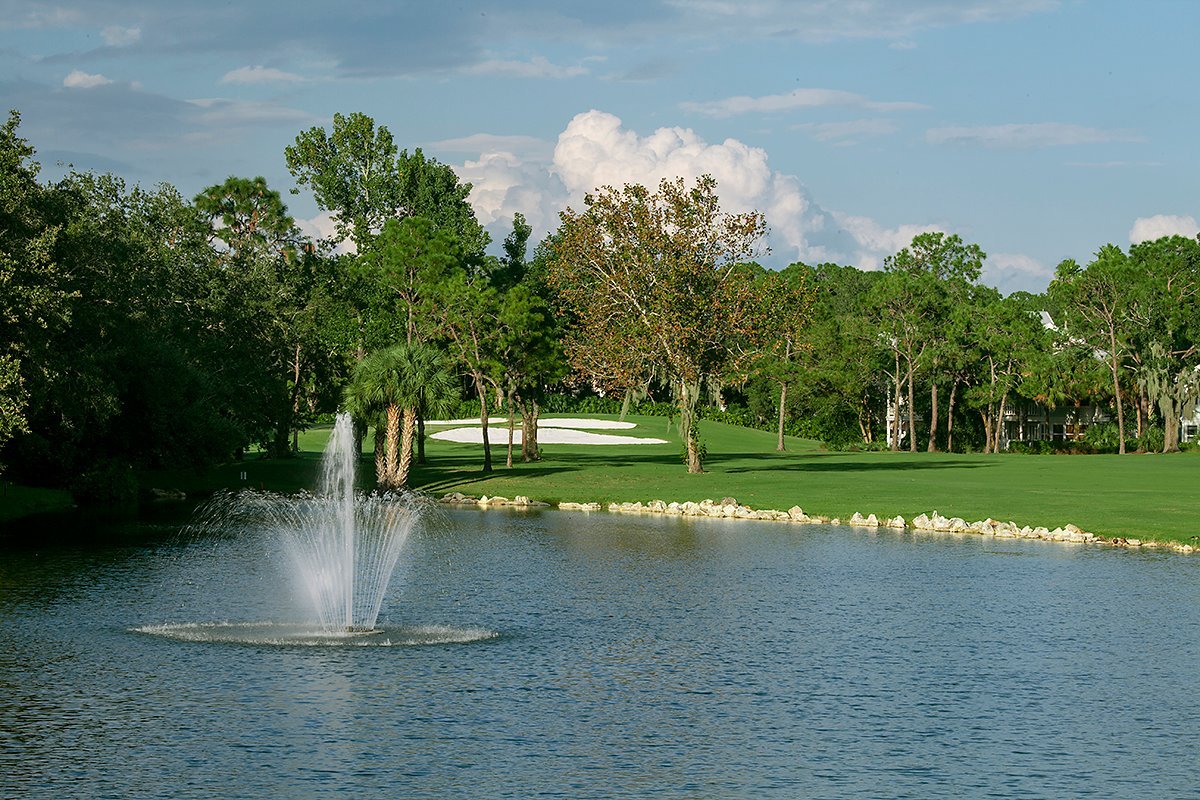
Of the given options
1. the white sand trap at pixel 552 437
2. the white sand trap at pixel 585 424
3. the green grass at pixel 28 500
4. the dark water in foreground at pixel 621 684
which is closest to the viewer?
the dark water in foreground at pixel 621 684

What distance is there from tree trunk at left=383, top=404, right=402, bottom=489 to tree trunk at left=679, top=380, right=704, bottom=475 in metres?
13.6

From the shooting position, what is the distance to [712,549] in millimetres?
40344

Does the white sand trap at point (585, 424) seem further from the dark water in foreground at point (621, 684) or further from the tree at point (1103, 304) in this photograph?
the dark water in foreground at point (621, 684)

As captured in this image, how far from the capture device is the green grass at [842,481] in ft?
160

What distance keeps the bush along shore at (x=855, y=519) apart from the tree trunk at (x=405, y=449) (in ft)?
10.6

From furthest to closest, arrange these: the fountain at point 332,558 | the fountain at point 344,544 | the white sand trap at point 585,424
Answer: the white sand trap at point 585,424 → the fountain at point 344,544 → the fountain at point 332,558

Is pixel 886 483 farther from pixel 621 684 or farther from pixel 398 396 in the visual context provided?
pixel 621 684

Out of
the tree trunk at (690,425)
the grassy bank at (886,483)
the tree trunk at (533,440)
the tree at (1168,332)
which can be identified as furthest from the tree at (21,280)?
the tree at (1168,332)

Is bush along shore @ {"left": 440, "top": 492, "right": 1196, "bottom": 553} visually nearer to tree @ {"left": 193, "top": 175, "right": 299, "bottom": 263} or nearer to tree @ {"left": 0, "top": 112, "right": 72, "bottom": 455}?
tree @ {"left": 0, "top": 112, "right": 72, "bottom": 455}

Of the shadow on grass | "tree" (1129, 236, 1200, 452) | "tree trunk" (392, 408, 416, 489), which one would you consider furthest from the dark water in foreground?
"tree" (1129, 236, 1200, 452)

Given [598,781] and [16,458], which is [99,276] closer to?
[16,458]

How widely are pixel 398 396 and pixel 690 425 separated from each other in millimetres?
14061

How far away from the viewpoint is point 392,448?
62375 mm

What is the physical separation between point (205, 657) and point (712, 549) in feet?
64.8
